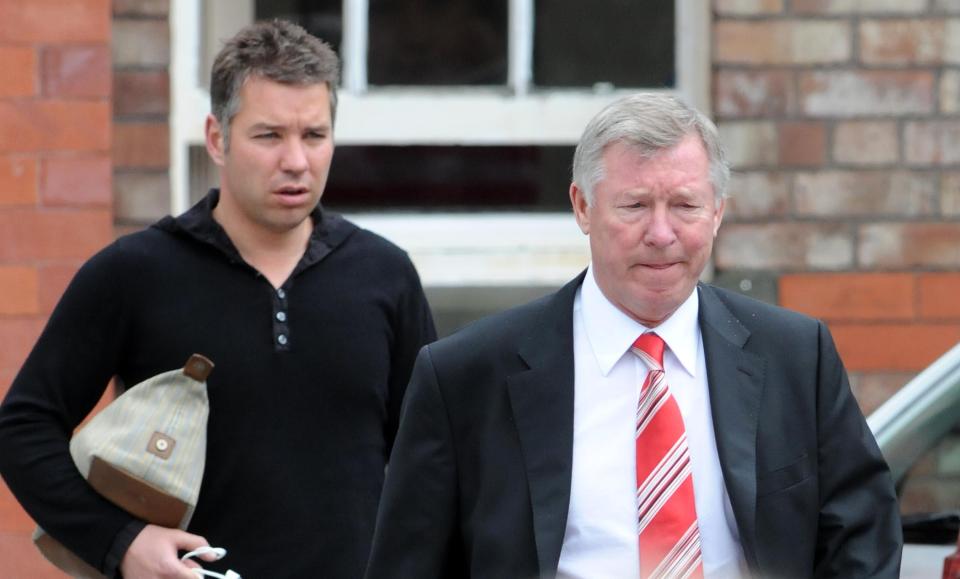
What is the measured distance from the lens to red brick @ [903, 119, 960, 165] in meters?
6.11

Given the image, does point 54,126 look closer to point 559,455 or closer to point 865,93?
point 865,93

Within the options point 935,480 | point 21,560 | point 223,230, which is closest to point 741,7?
point 935,480

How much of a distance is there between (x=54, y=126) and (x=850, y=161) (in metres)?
2.45

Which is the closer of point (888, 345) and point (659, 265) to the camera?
point (659, 265)

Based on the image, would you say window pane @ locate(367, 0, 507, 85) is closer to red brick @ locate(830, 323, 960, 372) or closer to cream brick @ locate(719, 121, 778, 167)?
cream brick @ locate(719, 121, 778, 167)

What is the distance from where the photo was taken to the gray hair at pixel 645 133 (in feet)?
9.81

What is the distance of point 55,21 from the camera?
5.90m

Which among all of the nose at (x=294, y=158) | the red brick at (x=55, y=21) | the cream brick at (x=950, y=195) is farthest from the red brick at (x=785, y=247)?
the nose at (x=294, y=158)

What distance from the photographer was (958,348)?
4453 mm

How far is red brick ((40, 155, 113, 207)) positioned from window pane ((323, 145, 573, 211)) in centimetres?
75

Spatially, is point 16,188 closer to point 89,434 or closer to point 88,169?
point 88,169

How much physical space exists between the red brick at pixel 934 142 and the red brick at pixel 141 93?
90.6 inches

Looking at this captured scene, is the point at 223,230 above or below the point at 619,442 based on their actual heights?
above

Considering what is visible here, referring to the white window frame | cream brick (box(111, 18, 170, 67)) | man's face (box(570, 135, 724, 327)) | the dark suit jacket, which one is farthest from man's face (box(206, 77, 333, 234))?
the white window frame
